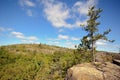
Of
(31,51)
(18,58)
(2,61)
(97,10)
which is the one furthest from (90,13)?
(31,51)

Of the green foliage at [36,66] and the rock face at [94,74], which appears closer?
the rock face at [94,74]

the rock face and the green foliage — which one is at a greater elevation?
the rock face

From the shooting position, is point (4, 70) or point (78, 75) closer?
point (78, 75)

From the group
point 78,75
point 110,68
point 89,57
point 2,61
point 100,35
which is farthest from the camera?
point 2,61

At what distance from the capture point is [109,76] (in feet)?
48.0

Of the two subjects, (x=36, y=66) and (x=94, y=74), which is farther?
(x=36, y=66)

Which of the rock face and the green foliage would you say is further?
the green foliage

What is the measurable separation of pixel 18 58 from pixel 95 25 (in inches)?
3945

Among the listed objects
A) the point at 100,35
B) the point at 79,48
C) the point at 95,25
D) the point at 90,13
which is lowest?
the point at 79,48

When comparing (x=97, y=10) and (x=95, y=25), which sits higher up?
(x=97, y=10)

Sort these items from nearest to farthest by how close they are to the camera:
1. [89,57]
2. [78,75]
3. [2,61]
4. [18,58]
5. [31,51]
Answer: [78,75] → [89,57] → [2,61] → [18,58] → [31,51]

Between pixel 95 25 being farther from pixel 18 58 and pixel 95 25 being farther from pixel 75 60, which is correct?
pixel 18 58

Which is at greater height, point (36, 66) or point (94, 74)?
point (94, 74)

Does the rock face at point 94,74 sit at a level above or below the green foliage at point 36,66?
above
